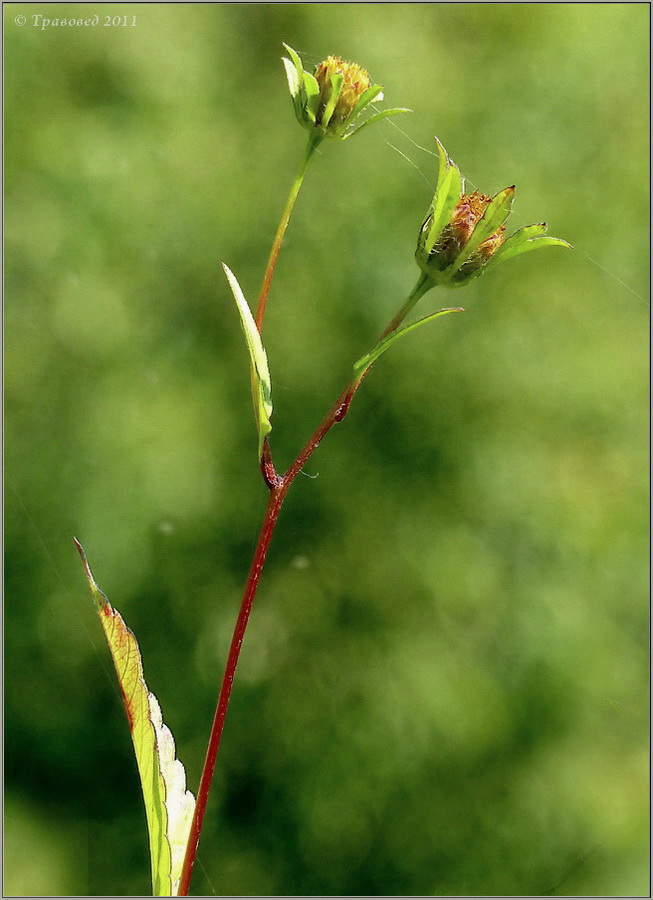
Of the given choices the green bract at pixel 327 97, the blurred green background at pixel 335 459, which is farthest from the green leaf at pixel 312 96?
the blurred green background at pixel 335 459

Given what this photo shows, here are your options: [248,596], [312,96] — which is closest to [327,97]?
[312,96]

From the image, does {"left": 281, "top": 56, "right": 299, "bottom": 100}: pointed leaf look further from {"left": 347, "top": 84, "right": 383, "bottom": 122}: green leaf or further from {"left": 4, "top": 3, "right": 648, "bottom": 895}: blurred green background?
{"left": 4, "top": 3, "right": 648, "bottom": 895}: blurred green background

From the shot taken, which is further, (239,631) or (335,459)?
(335,459)

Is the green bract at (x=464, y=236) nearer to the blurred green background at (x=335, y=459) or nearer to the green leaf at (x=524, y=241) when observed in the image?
the green leaf at (x=524, y=241)

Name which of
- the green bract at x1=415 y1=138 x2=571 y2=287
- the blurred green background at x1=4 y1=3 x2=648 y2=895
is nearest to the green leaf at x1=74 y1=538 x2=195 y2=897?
the green bract at x1=415 y1=138 x2=571 y2=287

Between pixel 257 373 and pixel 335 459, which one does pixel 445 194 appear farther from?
pixel 335 459
